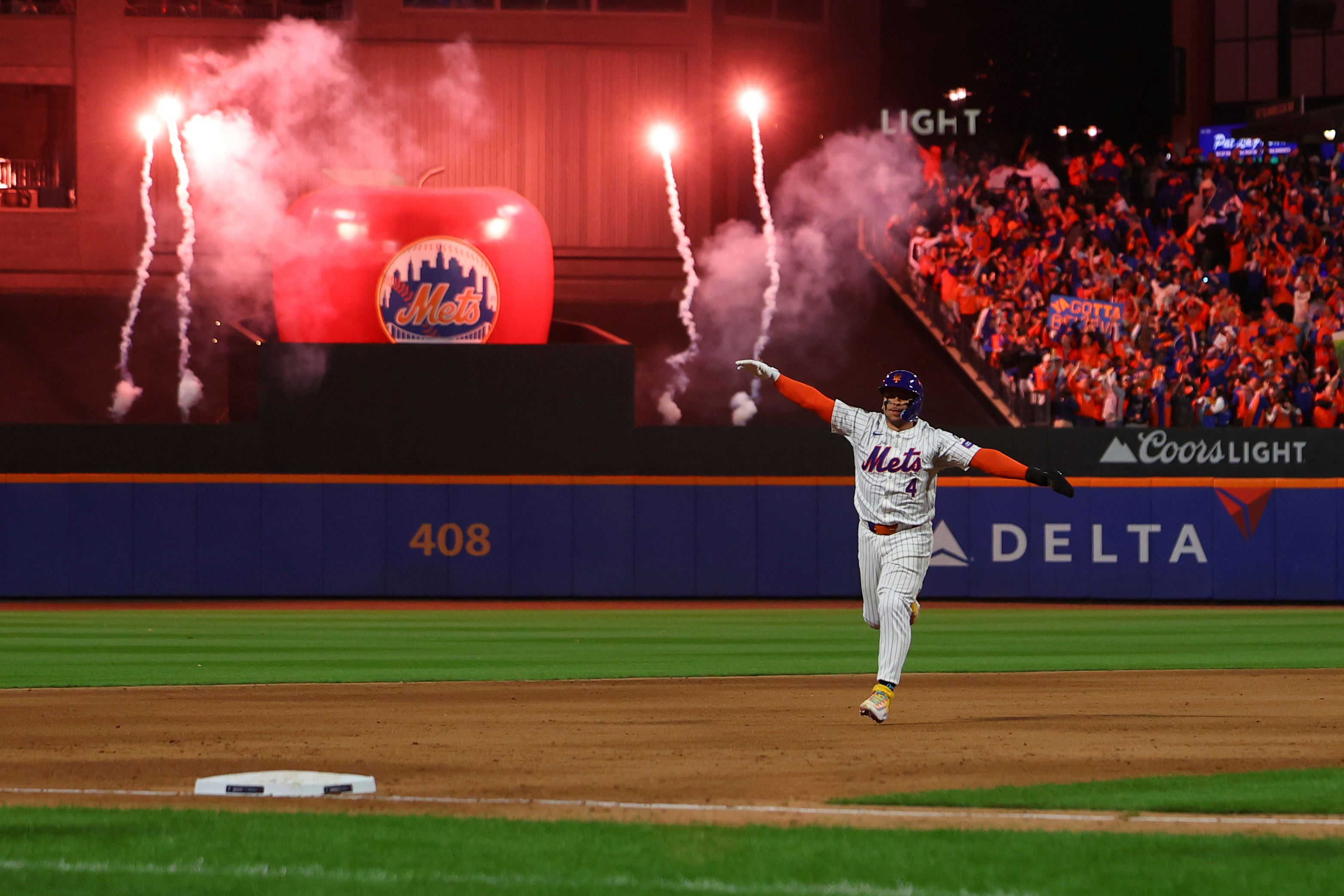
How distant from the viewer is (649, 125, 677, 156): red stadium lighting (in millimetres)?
31625

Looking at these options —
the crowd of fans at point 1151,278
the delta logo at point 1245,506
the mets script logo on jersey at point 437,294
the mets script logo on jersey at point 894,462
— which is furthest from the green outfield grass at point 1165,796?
the mets script logo on jersey at point 437,294

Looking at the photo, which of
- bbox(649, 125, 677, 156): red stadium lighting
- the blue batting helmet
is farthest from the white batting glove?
bbox(649, 125, 677, 156): red stadium lighting

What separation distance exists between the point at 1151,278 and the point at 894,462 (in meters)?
18.2

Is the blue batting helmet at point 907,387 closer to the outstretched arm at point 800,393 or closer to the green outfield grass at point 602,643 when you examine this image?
the outstretched arm at point 800,393

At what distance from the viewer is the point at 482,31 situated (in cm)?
3119

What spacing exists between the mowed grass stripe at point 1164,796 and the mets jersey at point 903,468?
242cm

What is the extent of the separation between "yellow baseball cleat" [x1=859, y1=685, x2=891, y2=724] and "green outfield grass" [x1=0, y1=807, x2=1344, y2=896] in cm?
326

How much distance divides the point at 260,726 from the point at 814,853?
4780 mm

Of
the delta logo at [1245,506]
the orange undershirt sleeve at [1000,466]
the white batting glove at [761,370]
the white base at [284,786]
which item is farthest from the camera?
the delta logo at [1245,506]

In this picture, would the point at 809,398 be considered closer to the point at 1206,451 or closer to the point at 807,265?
the point at 1206,451

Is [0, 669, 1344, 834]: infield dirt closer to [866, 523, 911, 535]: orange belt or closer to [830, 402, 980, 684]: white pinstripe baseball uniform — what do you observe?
[830, 402, 980, 684]: white pinstripe baseball uniform

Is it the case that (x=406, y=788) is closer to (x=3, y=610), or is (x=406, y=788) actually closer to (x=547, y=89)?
(x=3, y=610)

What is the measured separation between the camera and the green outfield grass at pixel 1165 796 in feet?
21.9

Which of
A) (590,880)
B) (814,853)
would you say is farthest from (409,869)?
(814,853)
